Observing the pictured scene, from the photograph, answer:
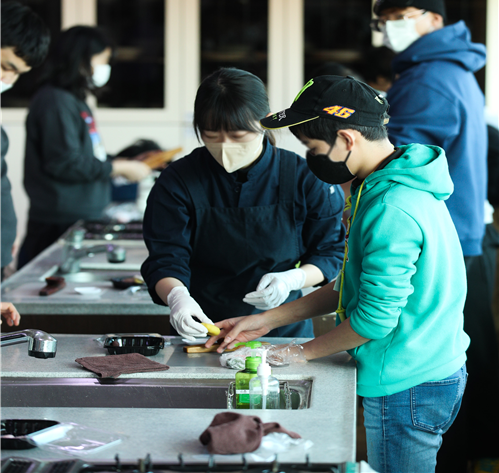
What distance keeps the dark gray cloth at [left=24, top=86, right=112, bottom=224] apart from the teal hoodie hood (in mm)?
2210

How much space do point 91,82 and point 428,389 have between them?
2.52 meters

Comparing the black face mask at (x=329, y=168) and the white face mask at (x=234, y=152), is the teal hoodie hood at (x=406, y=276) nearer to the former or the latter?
the black face mask at (x=329, y=168)

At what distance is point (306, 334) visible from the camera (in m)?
1.91

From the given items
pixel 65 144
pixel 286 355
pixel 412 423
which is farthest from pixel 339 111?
pixel 65 144

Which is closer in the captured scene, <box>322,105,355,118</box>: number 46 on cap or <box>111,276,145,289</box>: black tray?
<box>322,105,355,118</box>: number 46 on cap

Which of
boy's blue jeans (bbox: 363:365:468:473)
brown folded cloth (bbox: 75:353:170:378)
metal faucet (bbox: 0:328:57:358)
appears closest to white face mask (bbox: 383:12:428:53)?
boy's blue jeans (bbox: 363:365:468:473)

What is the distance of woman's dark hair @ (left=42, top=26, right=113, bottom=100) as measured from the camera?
3189mm

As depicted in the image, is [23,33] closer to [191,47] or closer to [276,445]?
[276,445]

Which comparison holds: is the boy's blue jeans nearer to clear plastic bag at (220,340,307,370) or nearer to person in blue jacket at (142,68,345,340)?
clear plastic bag at (220,340,307,370)

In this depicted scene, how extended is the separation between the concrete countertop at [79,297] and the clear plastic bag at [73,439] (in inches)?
36.6

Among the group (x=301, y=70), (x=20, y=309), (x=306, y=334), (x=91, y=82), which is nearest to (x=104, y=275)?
(x=20, y=309)

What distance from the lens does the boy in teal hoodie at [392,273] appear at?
4.17 ft

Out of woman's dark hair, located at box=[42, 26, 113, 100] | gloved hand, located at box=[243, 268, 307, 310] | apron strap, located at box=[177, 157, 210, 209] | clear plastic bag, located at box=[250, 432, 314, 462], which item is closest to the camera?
clear plastic bag, located at box=[250, 432, 314, 462]

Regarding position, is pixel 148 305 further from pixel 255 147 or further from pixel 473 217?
pixel 473 217
